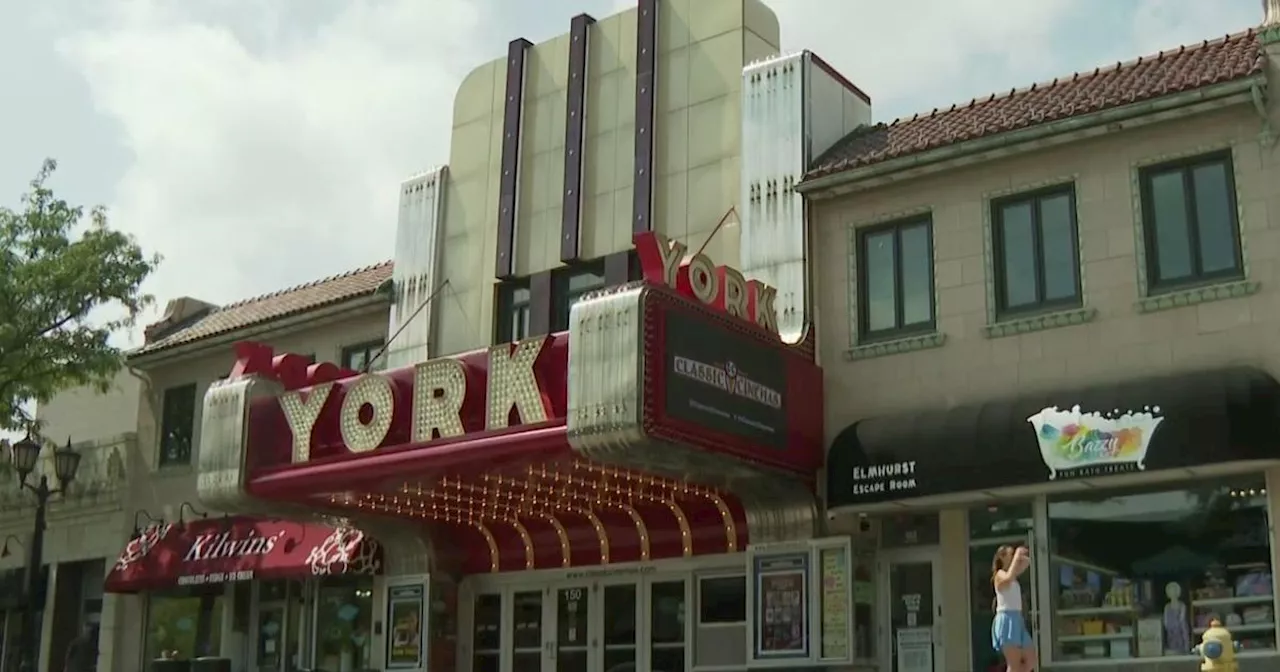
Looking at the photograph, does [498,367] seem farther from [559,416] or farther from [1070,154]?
[1070,154]

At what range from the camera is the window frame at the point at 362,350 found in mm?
24000

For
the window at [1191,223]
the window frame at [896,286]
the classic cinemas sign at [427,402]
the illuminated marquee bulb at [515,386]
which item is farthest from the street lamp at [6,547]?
the window at [1191,223]

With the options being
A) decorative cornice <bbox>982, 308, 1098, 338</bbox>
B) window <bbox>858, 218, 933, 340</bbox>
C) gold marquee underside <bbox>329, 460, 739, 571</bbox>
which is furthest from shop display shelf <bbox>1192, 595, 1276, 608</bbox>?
gold marquee underside <bbox>329, 460, 739, 571</bbox>

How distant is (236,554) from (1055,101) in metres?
14.5

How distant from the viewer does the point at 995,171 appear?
1753 cm

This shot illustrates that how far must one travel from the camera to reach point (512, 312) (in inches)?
856

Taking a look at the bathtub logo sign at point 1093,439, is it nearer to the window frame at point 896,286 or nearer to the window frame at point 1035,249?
the window frame at point 1035,249

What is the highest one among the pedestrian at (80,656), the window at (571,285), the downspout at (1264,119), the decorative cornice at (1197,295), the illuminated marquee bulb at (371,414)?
the downspout at (1264,119)

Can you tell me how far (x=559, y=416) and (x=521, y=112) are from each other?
720 cm

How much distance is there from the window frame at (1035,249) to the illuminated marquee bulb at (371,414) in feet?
24.8

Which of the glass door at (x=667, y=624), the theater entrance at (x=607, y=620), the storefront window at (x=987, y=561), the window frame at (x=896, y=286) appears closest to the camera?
the storefront window at (x=987, y=561)

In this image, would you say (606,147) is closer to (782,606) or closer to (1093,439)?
Answer: (782,606)

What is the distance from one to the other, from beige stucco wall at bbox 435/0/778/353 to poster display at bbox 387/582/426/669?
3.63 meters

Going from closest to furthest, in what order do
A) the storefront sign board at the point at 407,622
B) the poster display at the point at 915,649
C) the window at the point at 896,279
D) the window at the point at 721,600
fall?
the poster display at the point at 915,649 < the window at the point at 896,279 < the window at the point at 721,600 < the storefront sign board at the point at 407,622
